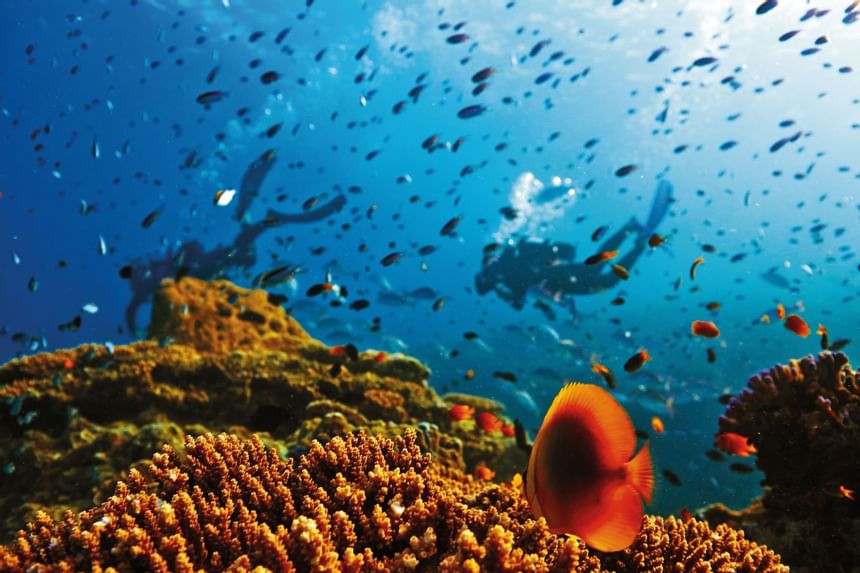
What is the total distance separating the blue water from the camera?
708 inches

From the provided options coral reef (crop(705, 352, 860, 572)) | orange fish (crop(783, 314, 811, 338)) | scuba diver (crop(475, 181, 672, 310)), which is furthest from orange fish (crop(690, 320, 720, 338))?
scuba diver (crop(475, 181, 672, 310))

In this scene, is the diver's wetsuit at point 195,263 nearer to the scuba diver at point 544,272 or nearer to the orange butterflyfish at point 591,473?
the scuba diver at point 544,272

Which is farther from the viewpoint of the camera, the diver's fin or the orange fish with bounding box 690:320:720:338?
the diver's fin

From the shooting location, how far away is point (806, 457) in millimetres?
4746

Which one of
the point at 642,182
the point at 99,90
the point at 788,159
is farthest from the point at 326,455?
the point at 788,159

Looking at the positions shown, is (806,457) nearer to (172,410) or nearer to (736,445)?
(736,445)

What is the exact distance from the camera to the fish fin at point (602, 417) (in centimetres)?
163

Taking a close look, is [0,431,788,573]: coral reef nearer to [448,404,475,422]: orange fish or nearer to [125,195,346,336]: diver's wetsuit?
[448,404,475,422]: orange fish

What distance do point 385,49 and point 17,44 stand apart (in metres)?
31.9

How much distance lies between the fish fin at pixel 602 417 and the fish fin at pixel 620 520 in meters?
0.11

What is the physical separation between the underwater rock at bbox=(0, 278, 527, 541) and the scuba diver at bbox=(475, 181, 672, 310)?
36.6 feet

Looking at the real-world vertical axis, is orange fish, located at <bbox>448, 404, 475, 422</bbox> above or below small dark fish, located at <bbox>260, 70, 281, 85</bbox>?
below

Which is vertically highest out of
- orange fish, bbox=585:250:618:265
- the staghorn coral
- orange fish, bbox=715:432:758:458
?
the staghorn coral

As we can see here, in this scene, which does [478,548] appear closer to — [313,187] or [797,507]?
[797,507]
